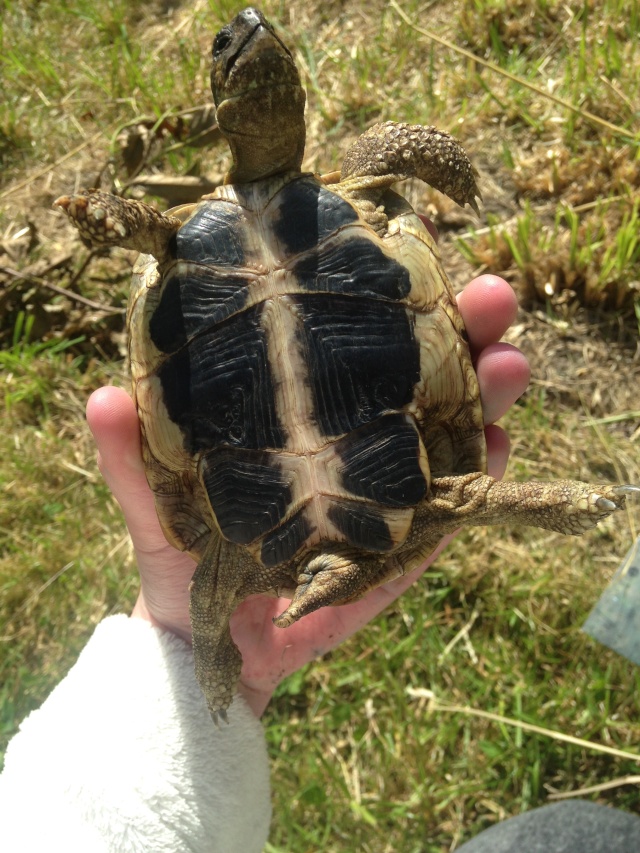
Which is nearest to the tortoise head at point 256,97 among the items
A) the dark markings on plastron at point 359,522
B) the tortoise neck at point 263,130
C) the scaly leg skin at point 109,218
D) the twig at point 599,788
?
the tortoise neck at point 263,130

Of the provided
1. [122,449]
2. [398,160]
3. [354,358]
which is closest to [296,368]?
[354,358]

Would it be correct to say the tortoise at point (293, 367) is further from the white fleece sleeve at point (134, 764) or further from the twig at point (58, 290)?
the twig at point (58, 290)

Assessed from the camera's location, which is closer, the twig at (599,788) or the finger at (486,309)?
the finger at (486,309)

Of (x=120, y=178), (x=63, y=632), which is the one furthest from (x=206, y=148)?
(x=63, y=632)

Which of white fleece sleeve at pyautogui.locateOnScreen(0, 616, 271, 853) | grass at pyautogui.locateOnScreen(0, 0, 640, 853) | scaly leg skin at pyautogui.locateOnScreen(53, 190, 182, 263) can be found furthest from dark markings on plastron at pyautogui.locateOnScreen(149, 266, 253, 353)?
grass at pyautogui.locateOnScreen(0, 0, 640, 853)

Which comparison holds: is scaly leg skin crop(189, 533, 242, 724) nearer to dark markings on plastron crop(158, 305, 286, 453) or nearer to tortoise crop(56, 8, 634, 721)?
tortoise crop(56, 8, 634, 721)

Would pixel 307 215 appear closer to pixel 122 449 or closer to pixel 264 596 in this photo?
pixel 122 449
